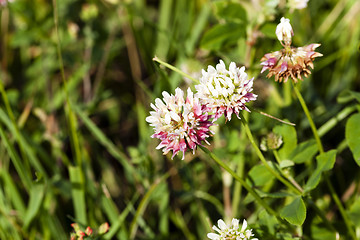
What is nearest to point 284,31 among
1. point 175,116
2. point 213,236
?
point 175,116

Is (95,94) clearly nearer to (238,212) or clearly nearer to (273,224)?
(238,212)

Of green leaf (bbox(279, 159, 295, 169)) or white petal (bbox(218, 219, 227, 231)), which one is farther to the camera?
green leaf (bbox(279, 159, 295, 169))

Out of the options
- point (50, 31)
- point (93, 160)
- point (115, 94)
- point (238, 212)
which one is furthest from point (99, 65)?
point (238, 212)

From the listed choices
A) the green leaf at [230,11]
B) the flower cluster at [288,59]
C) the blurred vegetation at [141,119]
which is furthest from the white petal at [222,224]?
the green leaf at [230,11]

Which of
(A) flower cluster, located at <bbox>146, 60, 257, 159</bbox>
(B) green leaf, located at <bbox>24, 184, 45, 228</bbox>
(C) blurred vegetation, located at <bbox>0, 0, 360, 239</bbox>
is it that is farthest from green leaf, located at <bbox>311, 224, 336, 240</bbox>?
(B) green leaf, located at <bbox>24, 184, 45, 228</bbox>

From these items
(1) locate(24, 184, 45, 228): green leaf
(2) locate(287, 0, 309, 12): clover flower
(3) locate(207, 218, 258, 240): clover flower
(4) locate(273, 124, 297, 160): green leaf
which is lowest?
(3) locate(207, 218, 258, 240): clover flower

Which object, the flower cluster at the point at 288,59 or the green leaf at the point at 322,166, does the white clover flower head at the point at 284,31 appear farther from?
the green leaf at the point at 322,166

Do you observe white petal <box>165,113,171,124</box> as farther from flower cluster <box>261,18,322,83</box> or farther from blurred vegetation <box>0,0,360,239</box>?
blurred vegetation <box>0,0,360,239</box>
